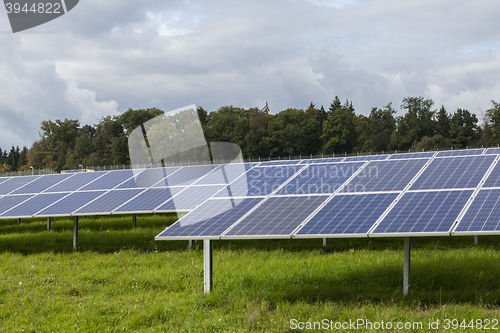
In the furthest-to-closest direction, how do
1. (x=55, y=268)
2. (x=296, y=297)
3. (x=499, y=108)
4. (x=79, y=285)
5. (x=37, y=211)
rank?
(x=499, y=108), (x=37, y=211), (x=55, y=268), (x=79, y=285), (x=296, y=297)

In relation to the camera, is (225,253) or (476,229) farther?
(225,253)

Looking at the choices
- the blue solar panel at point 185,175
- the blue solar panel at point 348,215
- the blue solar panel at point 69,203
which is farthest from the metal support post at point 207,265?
the blue solar panel at point 185,175

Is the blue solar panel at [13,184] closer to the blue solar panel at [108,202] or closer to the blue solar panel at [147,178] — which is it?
the blue solar panel at [147,178]

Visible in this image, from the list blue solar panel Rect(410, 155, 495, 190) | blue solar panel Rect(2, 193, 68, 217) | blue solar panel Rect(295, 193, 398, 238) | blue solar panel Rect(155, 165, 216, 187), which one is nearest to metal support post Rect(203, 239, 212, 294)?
blue solar panel Rect(295, 193, 398, 238)

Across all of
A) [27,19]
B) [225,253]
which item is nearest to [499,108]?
[225,253]

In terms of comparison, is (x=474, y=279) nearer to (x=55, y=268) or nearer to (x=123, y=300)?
(x=123, y=300)

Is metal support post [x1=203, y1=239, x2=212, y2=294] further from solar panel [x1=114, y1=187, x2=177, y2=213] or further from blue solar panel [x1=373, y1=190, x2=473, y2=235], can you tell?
A: solar panel [x1=114, y1=187, x2=177, y2=213]

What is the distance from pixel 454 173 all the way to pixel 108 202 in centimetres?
1531

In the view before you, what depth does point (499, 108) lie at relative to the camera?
110m

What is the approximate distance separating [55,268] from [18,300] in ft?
12.5

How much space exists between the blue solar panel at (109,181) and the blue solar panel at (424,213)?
Answer: 55.7 ft

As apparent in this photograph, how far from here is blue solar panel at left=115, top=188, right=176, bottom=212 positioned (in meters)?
19.7

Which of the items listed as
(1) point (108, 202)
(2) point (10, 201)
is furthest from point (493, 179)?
(2) point (10, 201)

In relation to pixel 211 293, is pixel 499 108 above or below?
above
